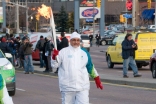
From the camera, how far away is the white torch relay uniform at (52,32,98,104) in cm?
923

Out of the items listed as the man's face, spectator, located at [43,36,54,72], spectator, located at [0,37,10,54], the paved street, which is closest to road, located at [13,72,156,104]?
the paved street

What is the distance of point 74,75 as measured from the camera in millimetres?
9227

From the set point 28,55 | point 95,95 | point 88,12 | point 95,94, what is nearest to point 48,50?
point 28,55

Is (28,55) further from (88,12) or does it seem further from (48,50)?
(88,12)

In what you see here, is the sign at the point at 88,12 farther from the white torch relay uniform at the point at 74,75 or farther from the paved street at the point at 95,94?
the white torch relay uniform at the point at 74,75

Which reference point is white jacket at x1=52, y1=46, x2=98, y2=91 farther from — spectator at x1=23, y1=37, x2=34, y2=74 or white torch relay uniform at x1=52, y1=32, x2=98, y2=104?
spectator at x1=23, y1=37, x2=34, y2=74

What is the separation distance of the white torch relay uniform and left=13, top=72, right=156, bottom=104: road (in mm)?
4907

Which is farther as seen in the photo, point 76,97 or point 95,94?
point 95,94

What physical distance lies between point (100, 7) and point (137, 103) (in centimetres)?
6805

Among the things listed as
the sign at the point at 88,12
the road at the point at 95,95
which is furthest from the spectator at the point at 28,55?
the sign at the point at 88,12

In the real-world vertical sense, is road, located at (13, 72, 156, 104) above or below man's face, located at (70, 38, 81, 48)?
below

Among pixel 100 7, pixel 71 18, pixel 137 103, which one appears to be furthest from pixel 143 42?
pixel 71 18

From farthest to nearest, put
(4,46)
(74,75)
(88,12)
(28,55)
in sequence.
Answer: (88,12) → (4,46) → (28,55) → (74,75)

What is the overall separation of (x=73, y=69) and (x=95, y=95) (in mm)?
Result: 6814
